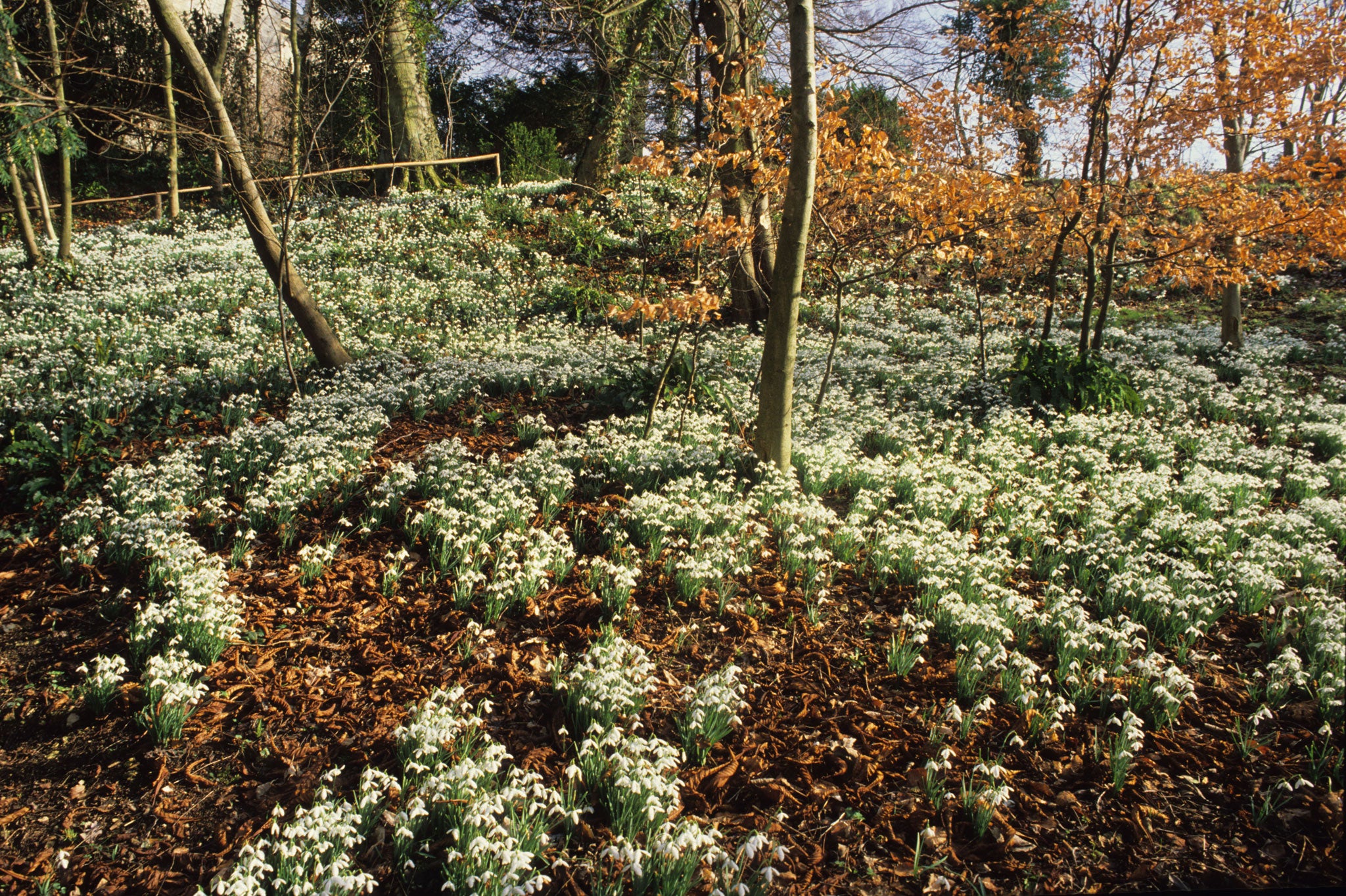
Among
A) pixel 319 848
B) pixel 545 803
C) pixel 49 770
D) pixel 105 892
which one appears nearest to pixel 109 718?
pixel 49 770

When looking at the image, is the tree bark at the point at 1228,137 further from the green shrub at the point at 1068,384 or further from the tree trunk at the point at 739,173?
the tree trunk at the point at 739,173

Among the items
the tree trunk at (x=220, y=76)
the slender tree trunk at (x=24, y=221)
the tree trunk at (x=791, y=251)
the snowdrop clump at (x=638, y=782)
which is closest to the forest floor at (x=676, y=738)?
the snowdrop clump at (x=638, y=782)

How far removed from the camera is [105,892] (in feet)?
8.66

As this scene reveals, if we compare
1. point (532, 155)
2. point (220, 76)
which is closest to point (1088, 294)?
point (220, 76)

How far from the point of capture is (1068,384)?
8.22m

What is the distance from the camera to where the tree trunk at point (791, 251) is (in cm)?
484

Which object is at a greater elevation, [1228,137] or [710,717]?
[1228,137]

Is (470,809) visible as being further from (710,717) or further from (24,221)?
(24,221)

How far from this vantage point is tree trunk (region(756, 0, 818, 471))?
4840 mm

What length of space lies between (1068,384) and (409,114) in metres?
19.2

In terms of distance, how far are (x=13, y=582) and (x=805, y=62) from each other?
6.36m

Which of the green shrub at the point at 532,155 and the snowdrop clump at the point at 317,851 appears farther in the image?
the green shrub at the point at 532,155

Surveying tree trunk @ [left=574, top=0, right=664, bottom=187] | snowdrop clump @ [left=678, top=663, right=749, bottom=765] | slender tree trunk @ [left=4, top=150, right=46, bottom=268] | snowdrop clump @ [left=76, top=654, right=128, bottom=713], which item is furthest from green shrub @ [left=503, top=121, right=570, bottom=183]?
snowdrop clump @ [left=678, top=663, right=749, bottom=765]

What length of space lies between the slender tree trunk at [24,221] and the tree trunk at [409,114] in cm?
929
